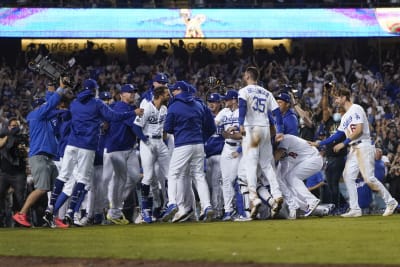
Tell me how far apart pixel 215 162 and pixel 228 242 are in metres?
5.91

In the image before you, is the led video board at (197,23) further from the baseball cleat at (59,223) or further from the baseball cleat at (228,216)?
the baseball cleat at (59,223)

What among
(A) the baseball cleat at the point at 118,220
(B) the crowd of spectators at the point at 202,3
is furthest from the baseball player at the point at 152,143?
(B) the crowd of spectators at the point at 202,3

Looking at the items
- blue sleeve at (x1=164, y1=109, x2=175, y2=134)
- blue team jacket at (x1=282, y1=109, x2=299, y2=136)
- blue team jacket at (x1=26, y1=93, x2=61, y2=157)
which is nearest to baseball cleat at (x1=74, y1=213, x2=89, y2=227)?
blue team jacket at (x1=26, y1=93, x2=61, y2=157)

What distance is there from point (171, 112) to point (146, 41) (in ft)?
61.4

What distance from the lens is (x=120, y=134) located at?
17719 mm

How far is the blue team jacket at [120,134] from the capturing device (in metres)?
17.6

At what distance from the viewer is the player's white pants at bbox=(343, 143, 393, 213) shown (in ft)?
57.2

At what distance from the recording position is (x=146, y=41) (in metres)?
35.2

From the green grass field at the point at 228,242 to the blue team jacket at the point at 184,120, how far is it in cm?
147

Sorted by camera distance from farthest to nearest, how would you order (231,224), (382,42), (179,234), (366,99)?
(382,42), (366,99), (231,224), (179,234)

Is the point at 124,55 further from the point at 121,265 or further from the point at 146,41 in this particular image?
the point at 121,265

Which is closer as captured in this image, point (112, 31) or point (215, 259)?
point (215, 259)

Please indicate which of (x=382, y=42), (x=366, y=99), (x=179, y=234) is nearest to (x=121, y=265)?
(x=179, y=234)

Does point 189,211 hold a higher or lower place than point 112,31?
lower
